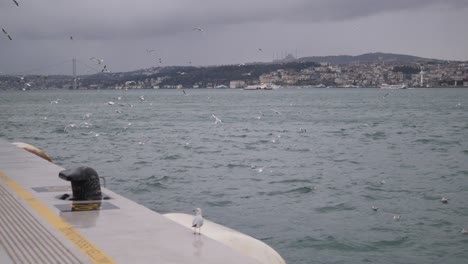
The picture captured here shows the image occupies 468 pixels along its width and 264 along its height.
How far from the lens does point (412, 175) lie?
24797 mm

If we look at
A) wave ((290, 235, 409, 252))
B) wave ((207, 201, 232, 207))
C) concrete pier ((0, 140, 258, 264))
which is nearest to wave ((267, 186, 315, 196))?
wave ((207, 201, 232, 207))

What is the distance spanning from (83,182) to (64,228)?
2.35 metres

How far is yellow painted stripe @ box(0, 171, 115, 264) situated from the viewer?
8.09m

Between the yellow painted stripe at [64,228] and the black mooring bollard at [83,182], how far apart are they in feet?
→ 2.16

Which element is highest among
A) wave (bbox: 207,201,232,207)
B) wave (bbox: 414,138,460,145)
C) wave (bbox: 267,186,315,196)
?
wave (bbox: 207,201,232,207)

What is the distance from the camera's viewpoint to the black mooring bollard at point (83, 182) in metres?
11.9

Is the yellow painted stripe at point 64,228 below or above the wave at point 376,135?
above

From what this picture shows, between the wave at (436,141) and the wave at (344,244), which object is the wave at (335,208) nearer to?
the wave at (344,244)

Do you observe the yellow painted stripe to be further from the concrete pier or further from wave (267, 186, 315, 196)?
wave (267, 186, 315, 196)

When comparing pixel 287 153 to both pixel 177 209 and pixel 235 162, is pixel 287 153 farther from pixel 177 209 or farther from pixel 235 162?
pixel 177 209

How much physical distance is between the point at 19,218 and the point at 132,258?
3.05 metres

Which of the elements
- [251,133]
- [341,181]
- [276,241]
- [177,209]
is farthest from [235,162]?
[251,133]

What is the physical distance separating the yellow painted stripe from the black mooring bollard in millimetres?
659

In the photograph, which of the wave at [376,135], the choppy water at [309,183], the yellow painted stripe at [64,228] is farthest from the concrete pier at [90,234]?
the wave at [376,135]
